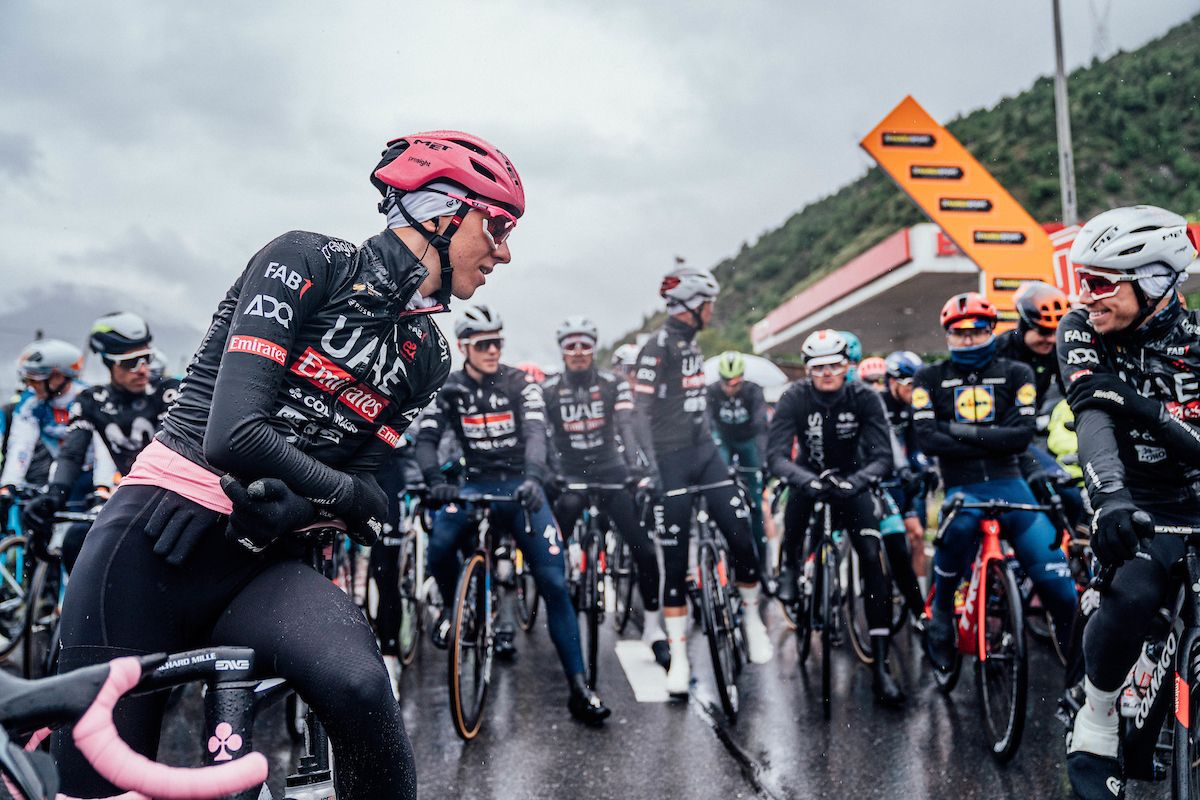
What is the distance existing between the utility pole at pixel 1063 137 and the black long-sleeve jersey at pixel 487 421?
13.1m

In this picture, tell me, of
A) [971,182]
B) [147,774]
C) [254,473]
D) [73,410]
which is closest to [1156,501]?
[254,473]

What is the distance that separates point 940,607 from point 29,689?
5320 mm

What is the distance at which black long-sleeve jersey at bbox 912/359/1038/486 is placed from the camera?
5.51 metres

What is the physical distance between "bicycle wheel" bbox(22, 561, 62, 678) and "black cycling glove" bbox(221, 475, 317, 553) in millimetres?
4862

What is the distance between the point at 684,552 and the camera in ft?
20.4

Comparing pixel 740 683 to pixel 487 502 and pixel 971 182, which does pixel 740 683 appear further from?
pixel 971 182

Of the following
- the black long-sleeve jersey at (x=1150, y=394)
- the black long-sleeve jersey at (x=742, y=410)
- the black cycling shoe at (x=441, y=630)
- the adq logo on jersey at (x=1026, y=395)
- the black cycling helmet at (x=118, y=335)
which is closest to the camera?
the black long-sleeve jersey at (x=1150, y=394)

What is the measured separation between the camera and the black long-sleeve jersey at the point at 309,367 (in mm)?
1957

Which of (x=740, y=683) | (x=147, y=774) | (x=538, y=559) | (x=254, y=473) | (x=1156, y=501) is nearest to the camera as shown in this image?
(x=147, y=774)

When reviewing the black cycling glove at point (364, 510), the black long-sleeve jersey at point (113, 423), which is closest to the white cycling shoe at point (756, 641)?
the black long-sleeve jersey at point (113, 423)

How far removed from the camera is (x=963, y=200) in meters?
16.3

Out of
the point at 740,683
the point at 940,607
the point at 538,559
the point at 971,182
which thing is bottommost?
the point at 740,683

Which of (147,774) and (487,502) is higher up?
(487,502)

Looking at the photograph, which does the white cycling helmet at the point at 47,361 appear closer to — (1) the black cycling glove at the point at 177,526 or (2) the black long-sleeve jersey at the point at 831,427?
(2) the black long-sleeve jersey at the point at 831,427
